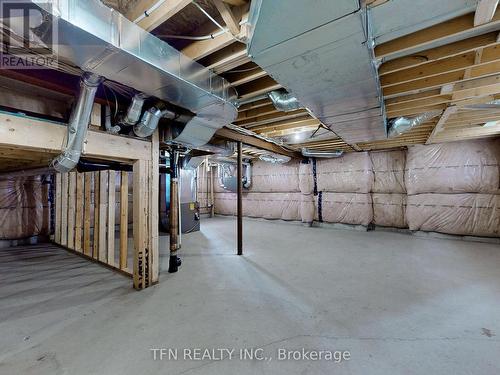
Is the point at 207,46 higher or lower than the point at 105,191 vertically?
higher

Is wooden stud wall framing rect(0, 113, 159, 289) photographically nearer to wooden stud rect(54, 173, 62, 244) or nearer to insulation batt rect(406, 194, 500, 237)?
wooden stud rect(54, 173, 62, 244)

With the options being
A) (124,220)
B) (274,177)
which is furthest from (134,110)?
(274,177)

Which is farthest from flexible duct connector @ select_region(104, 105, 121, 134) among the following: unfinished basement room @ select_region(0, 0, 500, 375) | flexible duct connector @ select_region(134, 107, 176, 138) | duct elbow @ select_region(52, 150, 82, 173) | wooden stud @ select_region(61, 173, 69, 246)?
wooden stud @ select_region(61, 173, 69, 246)

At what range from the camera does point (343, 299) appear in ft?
7.23

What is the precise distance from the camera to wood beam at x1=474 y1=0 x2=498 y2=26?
1.15 meters

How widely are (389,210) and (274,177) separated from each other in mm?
3334

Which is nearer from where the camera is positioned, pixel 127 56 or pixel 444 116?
pixel 127 56

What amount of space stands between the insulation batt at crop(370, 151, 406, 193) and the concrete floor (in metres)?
2.20

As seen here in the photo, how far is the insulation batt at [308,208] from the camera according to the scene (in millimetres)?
6398

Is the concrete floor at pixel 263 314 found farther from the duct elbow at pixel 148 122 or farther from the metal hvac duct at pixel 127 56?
the metal hvac duct at pixel 127 56

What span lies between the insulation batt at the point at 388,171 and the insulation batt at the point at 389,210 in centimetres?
15

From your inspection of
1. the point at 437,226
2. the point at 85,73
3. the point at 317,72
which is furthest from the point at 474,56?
the point at 437,226

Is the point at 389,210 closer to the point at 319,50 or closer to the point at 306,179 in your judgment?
the point at 306,179

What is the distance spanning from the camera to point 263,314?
1.96m
